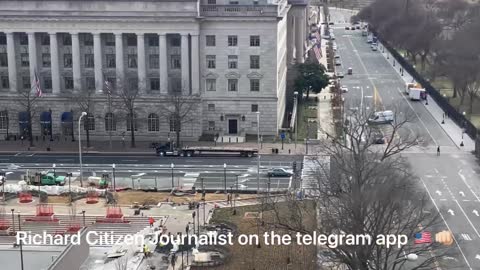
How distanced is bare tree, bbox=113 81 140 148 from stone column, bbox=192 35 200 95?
23.2 ft

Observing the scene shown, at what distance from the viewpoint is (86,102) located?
299 ft

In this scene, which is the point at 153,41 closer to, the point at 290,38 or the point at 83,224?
the point at 290,38

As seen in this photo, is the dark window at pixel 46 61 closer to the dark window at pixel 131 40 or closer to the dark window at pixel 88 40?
the dark window at pixel 88 40

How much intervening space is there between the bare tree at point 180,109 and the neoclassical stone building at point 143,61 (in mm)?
444

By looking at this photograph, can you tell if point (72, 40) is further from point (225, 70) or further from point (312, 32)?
point (312, 32)

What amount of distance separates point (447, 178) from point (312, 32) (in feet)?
344

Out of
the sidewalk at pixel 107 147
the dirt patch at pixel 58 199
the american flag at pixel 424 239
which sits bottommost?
the dirt patch at pixel 58 199

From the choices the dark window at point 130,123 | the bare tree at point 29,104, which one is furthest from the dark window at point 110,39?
the bare tree at point 29,104

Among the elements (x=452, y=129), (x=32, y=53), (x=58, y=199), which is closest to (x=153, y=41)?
(x=32, y=53)

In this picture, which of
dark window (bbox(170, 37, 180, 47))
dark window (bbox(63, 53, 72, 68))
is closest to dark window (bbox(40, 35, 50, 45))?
dark window (bbox(63, 53, 72, 68))

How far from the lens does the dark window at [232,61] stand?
91750 millimetres

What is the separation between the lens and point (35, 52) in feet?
306

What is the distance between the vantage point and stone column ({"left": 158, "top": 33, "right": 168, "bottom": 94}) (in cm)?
9112

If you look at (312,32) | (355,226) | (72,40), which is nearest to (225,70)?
(72,40)
